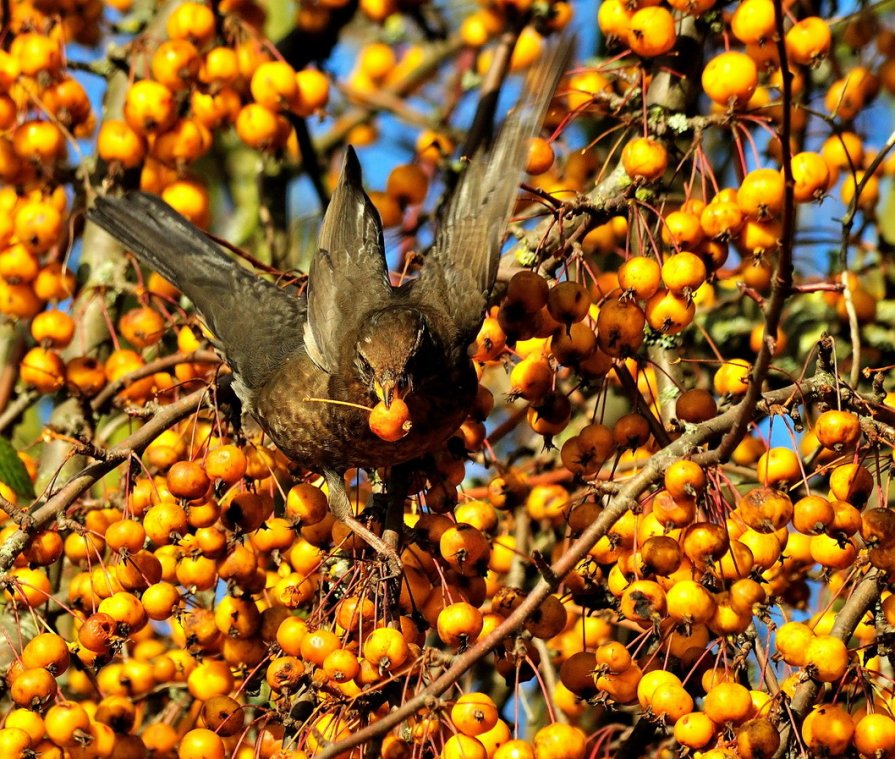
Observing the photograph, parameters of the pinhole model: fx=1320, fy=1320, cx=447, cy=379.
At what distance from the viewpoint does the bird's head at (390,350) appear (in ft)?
11.7

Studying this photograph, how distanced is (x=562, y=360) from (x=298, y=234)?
3.06 metres

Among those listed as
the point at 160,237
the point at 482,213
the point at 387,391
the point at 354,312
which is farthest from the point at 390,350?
the point at 160,237

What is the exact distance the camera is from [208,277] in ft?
15.0

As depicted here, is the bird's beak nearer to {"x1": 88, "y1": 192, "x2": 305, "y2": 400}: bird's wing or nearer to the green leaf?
{"x1": 88, "y1": 192, "x2": 305, "y2": 400}: bird's wing

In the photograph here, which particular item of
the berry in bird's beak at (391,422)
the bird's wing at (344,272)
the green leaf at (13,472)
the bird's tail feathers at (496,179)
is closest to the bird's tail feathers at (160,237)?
the bird's wing at (344,272)

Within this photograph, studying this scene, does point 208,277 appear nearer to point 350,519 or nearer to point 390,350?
point 390,350

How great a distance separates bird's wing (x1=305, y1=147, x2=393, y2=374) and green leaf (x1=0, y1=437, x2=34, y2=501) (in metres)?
0.95

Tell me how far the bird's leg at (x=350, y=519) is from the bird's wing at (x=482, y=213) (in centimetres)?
55

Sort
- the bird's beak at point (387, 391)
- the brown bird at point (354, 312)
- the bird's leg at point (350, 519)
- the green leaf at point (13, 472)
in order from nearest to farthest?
the bird's leg at point (350, 519) < the bird's beak at point (387, 391) < the brown bird at point (354, 312) < the green leaf at point (13, 472)

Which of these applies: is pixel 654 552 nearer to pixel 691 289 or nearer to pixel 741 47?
pixel 691 289

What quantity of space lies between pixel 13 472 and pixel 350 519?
47.0 inches

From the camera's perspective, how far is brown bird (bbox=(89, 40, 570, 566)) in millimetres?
3615

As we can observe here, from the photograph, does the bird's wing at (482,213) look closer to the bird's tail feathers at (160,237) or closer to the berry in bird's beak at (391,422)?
the berry in bird's beak at (391,422)

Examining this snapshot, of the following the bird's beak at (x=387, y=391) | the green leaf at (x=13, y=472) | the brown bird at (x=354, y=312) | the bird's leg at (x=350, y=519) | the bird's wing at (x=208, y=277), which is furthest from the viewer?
the bird's wing at (x=208, y=277)
